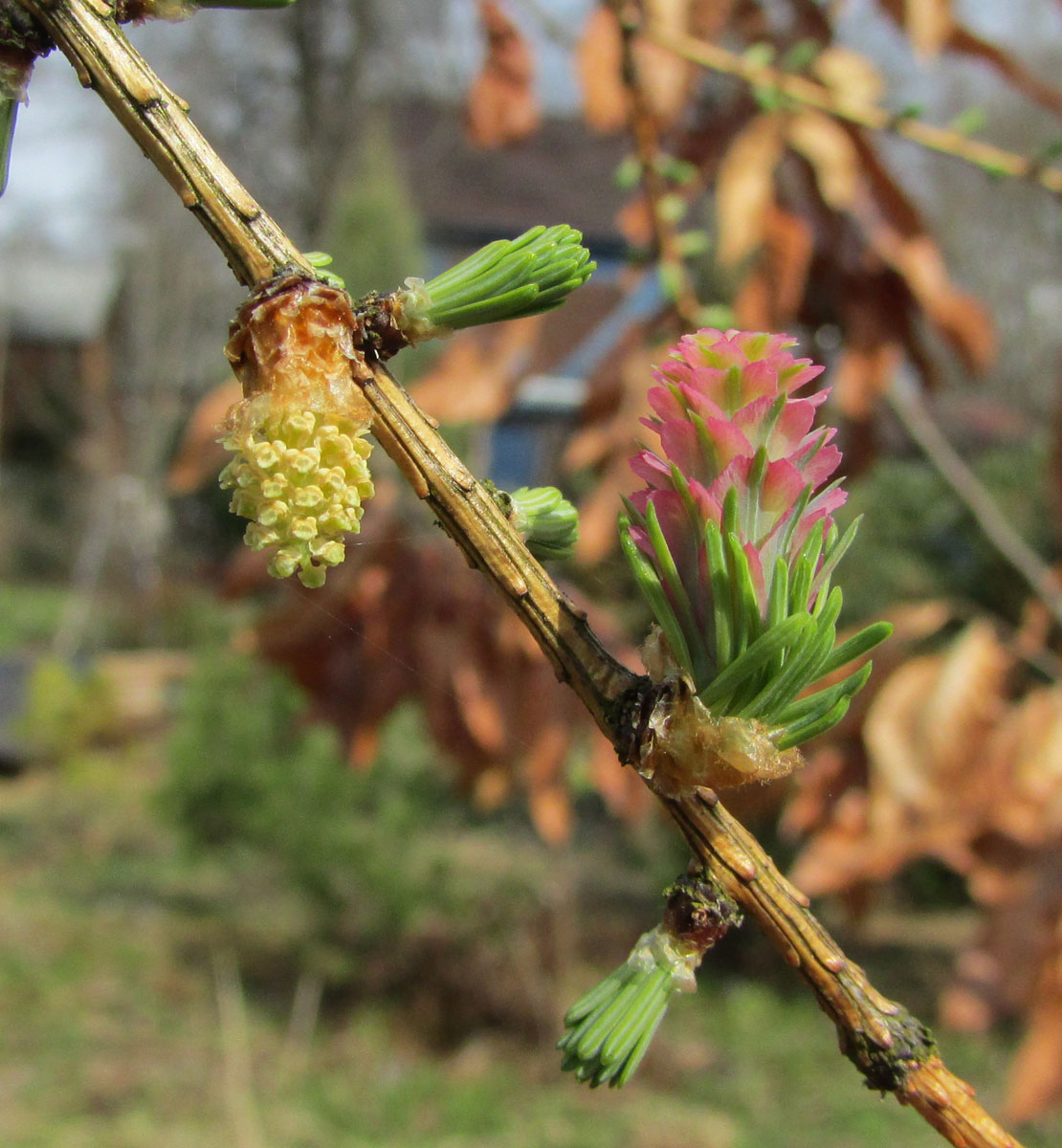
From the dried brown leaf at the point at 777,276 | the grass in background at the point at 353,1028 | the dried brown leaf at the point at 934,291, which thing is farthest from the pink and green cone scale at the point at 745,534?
the grass in background at the point at 353,1028

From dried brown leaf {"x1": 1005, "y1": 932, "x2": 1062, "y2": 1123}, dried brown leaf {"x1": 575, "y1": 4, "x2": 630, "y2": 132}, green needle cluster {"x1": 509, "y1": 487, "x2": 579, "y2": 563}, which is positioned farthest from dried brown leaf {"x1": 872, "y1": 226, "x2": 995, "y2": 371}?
green needle cluster {"x1": 509, "y1": 487, "x2": 579, "y2": 563}

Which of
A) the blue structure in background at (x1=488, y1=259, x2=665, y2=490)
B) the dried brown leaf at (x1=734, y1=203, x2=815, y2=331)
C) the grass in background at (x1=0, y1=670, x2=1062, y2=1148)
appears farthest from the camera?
the blue structure in background at (x1=488, y1=259, x2=665, y2=490)

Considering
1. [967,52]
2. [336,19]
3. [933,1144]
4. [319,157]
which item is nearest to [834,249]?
[967,52]

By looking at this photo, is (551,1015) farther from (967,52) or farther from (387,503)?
(967,52)

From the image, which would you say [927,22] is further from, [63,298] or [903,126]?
[63,298]

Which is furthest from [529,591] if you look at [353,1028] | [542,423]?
[542,423]

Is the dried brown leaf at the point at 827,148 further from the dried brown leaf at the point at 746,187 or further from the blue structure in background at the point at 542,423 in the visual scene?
the blue structure in background at the point at 542,423

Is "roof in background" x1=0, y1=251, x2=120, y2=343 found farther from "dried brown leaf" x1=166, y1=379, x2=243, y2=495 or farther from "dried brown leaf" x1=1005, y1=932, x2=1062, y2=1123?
"dried brown leaf" x1=1005, y1=932, x2=1062, y2=1123
